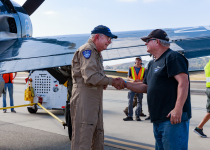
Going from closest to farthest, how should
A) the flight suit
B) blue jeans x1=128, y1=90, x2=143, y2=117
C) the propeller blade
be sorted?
the flight suit
blue jeans x1=128, y1=90, x2=143, y2=117
the propeller blade

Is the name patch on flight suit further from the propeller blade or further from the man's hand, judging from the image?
the propeller blade

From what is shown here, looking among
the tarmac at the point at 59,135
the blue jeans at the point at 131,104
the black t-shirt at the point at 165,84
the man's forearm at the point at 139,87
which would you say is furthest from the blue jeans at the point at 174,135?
the blue jeans at the point at 131,104

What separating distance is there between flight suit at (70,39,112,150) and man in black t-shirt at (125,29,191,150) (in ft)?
2.55

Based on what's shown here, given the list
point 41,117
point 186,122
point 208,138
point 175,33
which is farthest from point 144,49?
point 41,117

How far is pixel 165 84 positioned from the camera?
117 inches

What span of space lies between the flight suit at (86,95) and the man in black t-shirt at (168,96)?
777 millimetres

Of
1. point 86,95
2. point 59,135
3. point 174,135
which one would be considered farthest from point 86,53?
point 59,135

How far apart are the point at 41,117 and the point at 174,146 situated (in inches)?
273

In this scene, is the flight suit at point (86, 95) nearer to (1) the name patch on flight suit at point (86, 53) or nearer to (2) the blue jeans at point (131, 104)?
(1) the name patch on flight suit at point (86, 53)

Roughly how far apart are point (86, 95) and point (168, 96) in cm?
113

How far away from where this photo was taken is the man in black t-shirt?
2840 mm

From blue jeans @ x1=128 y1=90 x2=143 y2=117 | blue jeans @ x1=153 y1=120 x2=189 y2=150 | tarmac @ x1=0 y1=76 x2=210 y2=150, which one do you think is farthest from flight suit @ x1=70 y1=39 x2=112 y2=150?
blue jeans @ x1=128 y1=90 x2=143 y2=117

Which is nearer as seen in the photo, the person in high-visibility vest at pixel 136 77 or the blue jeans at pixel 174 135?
the blue jeans at pixel 174 135

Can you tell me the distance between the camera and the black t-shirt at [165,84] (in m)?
2.89
